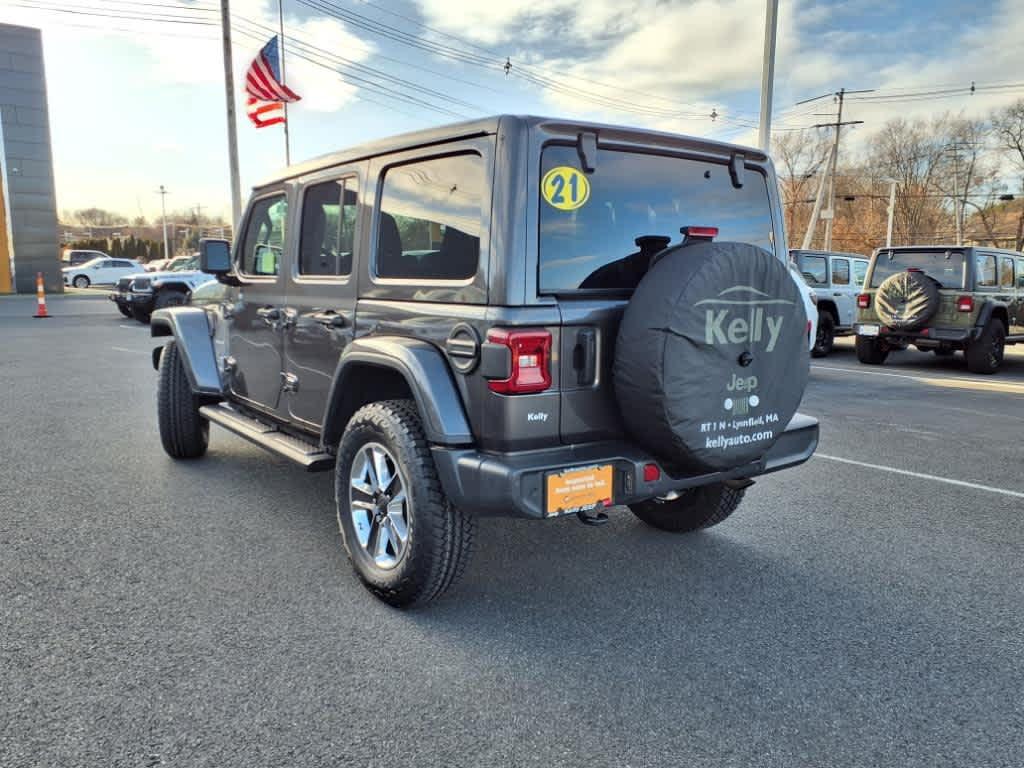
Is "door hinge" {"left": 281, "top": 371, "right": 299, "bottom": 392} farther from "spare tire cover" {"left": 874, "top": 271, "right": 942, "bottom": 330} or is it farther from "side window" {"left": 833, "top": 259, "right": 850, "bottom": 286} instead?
"side window" {"left": 833, "top": 259, "right": 850, "bottom": 286}

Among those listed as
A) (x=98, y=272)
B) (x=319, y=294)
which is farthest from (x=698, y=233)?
(x=98, y=272)

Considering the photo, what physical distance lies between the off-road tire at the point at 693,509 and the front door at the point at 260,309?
2.22 meters

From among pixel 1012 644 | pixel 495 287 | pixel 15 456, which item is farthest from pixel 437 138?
pixel 15 456

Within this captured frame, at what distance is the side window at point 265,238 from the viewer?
14.0 ft

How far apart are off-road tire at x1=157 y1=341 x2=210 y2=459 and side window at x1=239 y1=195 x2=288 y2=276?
1033 millimetres

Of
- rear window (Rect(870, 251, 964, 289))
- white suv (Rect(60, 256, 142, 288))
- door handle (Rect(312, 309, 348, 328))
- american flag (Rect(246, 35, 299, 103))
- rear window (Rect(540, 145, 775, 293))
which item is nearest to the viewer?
rear window (Rect(540, 145, 775, 293))

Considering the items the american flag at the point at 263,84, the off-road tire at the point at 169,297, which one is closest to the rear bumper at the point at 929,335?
the off-road tire at the point at 169,297

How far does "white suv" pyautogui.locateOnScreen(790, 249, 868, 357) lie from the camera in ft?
45.6

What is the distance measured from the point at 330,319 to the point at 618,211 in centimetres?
150

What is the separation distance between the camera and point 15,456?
5.46 m

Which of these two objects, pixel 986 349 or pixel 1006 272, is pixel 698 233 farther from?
pixel 1006 272

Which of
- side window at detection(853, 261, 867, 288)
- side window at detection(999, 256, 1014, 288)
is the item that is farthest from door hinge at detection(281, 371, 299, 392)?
side window at detection(853, 261, 867, 288)

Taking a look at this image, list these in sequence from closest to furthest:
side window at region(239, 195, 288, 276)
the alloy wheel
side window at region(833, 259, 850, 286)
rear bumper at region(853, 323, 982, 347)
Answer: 1. the alloy wheel
2. side window at region(239, 195, 288, 276)
3. rear bumper at region(853, 323, 982, 347)
4. side window at region(833, 259, 850, 286)

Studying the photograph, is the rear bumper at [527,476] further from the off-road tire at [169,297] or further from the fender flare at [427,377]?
the off-road tire at [169,297]
